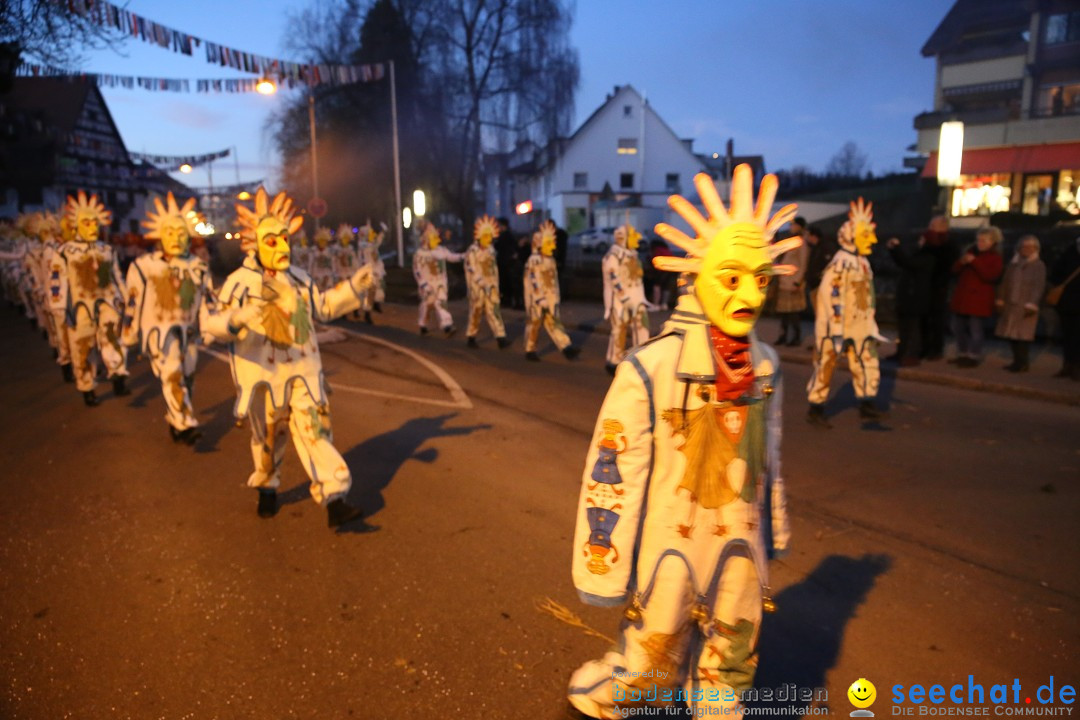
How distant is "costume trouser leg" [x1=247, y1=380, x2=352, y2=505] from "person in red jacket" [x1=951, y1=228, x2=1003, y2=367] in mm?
9053

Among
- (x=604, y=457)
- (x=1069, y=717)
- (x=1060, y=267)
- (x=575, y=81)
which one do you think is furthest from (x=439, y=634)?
(x=575, y=81)

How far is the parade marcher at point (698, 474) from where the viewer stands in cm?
256

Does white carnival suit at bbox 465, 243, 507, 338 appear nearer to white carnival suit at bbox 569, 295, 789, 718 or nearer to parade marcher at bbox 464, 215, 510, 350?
parade marcher at bbox 464, 215, 510, 350

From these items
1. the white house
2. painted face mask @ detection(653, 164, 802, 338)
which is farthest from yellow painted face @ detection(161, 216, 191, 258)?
the white house

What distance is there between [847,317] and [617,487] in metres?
5.64

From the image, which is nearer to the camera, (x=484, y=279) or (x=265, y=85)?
(x=484, y=279)

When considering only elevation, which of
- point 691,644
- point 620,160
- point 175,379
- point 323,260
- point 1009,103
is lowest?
point 691,644

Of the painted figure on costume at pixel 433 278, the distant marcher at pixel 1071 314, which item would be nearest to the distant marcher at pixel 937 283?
the distant marcher at pixel 1071 314

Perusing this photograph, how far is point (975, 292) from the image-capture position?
10719 mm

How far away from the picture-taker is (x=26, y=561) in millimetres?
4938

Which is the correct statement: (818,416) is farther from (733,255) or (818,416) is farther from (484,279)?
(484,279)

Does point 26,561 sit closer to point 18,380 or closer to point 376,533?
point 376,533

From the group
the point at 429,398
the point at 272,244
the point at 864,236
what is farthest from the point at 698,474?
the point at 429,398

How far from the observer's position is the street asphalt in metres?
3.57
